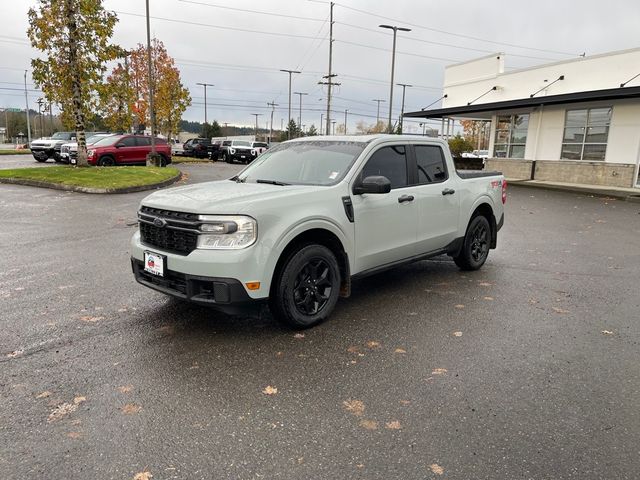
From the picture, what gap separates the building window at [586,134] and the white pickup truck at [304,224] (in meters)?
17.1

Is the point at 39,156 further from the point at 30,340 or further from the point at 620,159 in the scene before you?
the point at 620,159

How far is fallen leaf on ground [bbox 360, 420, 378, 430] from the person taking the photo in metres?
2.98

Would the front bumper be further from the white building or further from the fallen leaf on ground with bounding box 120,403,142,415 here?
the white building

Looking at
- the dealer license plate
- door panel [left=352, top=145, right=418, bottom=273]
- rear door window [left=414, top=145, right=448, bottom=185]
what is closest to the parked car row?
rear door window [left=414, top=145, right=448, bottom=185]

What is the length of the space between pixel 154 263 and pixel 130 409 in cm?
148

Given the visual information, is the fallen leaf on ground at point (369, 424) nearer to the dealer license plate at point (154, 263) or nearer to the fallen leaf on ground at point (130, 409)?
the fallen leaf on ground at point (130, 409)

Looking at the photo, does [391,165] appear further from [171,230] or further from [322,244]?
[171,230]

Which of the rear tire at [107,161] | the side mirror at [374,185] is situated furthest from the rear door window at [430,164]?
the rear tire at [107,161]

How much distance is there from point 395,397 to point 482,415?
0.58 meters

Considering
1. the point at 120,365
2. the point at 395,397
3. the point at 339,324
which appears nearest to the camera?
the point at 395,397

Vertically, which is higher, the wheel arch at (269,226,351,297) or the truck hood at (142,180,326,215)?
the truck hood at (142,180,326,215)

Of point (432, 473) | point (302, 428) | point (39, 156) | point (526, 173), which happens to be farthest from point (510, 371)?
point (39, 156)

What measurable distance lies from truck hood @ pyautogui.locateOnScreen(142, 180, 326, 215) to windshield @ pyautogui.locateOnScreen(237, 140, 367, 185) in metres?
0.32

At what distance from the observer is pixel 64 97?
1880cm
